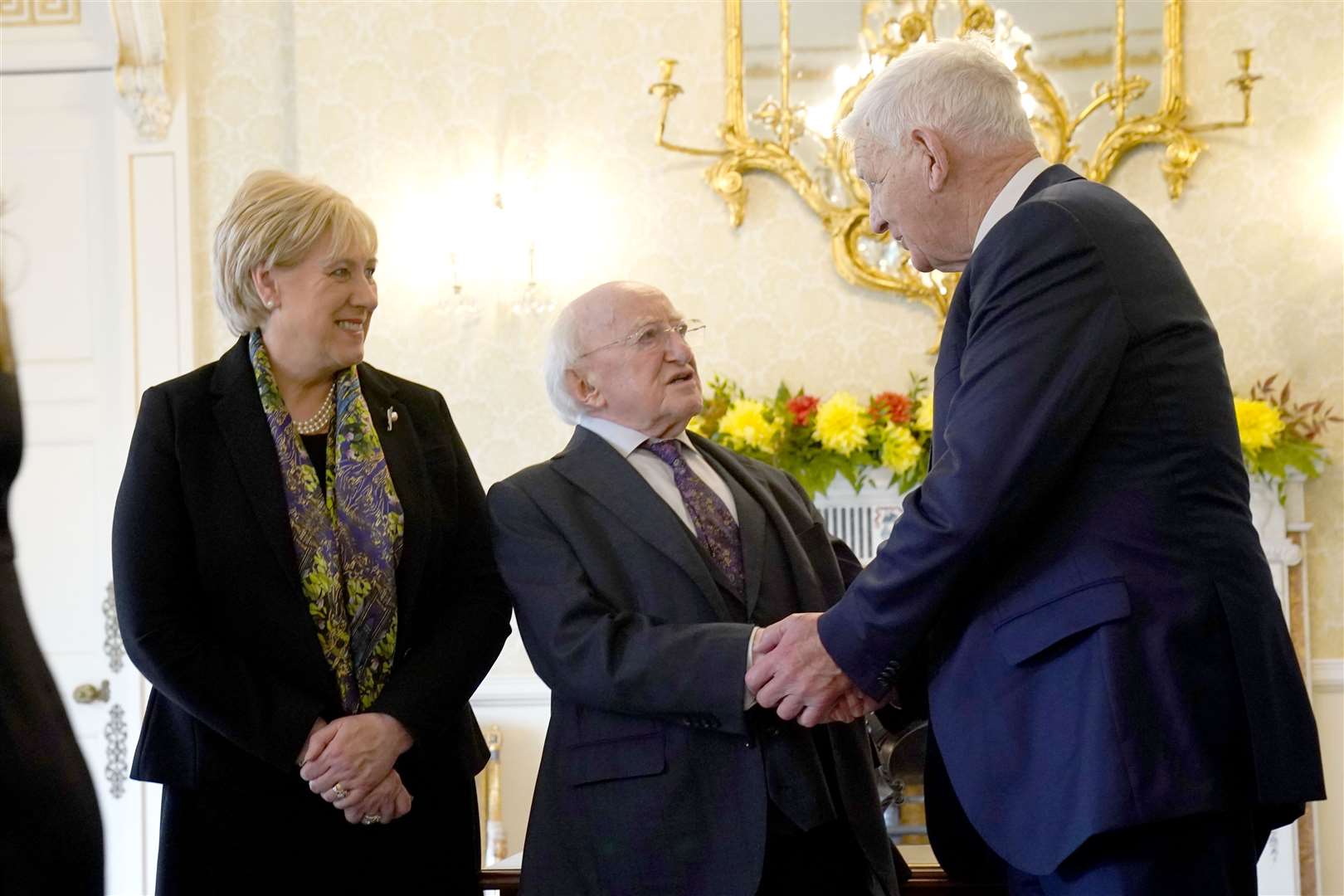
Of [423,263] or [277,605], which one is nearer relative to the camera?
[277,605]

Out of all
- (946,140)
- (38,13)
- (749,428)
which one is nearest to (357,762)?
(946,140)

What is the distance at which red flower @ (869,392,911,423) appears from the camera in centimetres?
443

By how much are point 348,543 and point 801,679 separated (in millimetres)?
778

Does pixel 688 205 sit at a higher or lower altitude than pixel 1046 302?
higher

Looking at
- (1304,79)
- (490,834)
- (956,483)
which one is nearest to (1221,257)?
(1304,79)

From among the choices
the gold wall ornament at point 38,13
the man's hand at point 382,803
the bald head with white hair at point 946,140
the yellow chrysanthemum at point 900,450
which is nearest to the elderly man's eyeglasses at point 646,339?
the bald head with white hair at point 946,140

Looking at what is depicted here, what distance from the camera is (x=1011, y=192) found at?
195cm

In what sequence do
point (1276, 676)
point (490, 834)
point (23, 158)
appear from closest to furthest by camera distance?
point (1276, 676) → point (490, 834) → point (23, 158)

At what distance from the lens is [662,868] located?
2.11 m

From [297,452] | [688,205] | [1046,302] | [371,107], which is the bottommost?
[297,452]

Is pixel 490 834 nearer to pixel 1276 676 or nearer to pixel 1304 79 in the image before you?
pixel 1276 676

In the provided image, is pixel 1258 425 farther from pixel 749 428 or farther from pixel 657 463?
pixel 657 463

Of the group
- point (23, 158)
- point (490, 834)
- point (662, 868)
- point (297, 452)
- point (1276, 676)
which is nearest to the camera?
point (1276, 676)

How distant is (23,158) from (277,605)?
330 centimetres
